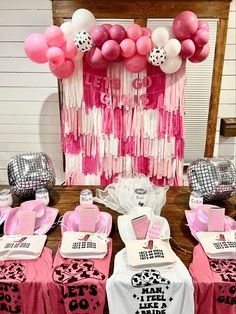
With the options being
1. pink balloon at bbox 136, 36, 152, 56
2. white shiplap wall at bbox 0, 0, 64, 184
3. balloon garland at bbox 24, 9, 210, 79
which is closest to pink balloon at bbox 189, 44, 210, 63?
balloon garland at bbox 24, 9, 210, 79

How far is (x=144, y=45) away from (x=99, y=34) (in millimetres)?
340

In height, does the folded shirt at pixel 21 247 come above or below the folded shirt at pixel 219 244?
below

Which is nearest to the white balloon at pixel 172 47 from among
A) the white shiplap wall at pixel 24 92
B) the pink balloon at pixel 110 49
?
the pink balloon at pixel 110 49

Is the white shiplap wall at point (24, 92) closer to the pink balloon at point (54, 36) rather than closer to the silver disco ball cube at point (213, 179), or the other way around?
the pink balloon at point (54, 36)

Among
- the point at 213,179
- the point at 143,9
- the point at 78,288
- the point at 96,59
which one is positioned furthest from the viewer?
the point at 143,9

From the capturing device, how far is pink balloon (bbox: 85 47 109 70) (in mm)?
2389

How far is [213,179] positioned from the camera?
5.74ft

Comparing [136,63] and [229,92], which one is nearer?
[136,63]

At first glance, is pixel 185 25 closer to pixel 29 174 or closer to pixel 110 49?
pixel 110 49

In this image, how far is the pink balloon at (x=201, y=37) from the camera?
2342mm

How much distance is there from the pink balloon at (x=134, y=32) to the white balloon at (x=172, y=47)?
0.23 meters

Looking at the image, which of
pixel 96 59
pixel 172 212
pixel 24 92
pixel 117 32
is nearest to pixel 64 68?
pixel 96 59

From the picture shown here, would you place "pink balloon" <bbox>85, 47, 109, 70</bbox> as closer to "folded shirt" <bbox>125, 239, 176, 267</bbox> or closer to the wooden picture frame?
the wooden picture frame

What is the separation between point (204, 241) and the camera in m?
1.44
